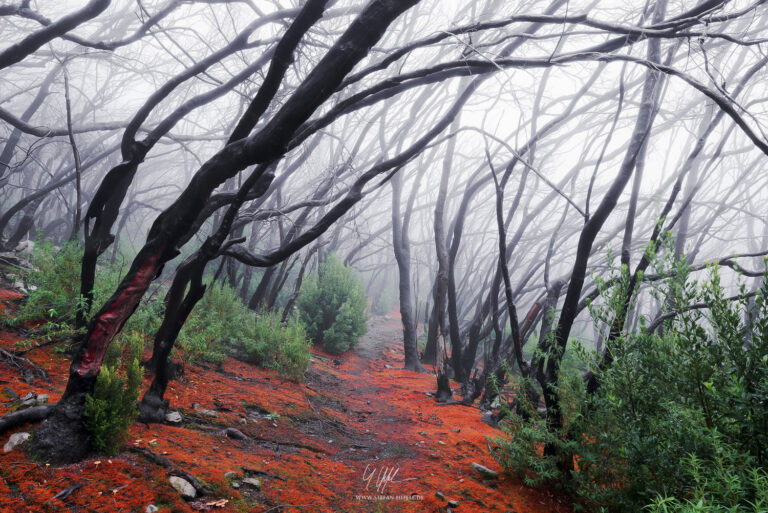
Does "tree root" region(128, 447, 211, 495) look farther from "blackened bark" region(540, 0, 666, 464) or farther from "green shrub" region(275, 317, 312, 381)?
"green shrub" region(275, 317, 312, 381)

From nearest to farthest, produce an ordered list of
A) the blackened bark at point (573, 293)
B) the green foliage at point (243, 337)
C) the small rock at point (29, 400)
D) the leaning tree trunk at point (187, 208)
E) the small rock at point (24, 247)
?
the leaning tree trunk at point (187, 208) → the small rock at point (29, 400) → the blackened bark at point (573, 293) → the green foliage at point (243, 337) → the small rock at point (24, 247)

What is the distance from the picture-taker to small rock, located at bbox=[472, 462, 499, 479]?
2.89 meters

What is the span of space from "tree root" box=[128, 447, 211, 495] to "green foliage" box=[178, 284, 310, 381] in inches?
103

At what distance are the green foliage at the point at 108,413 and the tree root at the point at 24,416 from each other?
0.26 m

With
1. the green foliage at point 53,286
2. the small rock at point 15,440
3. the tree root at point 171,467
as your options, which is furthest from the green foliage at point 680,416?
the green foliage at point 53,286

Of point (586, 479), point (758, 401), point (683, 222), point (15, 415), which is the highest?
point (683, 222)

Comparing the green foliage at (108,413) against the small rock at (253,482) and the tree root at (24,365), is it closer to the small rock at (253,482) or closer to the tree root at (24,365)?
the small rock at (253,482)

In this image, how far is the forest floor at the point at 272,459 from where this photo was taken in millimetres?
1749

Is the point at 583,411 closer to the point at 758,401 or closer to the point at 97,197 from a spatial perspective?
the point at 758,401

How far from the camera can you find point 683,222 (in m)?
7.56

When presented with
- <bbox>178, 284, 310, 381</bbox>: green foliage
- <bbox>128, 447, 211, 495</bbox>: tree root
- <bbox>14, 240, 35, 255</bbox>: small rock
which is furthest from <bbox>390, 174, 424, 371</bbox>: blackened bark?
<bbox>14, 240, 35, 255</bbox>: small rock

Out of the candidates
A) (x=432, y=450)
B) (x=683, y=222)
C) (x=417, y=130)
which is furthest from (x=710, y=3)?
(x=417, y=130)

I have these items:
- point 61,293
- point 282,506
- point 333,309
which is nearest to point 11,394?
point 282,506

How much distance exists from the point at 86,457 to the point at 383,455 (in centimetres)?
227
